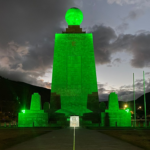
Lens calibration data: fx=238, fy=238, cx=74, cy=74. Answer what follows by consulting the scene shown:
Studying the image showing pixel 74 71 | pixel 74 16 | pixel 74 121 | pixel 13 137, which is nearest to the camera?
pixel 13 137

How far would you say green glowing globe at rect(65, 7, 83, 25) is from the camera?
4325 centimetres

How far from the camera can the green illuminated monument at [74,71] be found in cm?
4047

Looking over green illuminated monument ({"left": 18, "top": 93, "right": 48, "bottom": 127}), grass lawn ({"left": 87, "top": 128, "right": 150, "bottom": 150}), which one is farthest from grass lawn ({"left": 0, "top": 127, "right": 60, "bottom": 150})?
green illuminated monument ({"left": 18, "top": 93, "right": 48, "bottom": 127})

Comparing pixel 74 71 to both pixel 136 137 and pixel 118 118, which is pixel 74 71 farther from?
pixel 136 137

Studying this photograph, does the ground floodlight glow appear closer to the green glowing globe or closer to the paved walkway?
the paved walkway

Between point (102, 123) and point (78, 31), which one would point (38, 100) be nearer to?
point (102, 123)

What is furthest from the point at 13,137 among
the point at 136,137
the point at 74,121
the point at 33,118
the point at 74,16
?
the point at 74,16

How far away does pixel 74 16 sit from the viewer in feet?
143

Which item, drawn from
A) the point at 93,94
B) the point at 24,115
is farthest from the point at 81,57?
the point at 24,115

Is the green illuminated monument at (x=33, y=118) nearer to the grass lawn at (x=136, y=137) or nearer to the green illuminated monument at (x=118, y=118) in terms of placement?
the green illuminated monument at (x=118, y=118)

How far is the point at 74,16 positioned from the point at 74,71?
33.7ft

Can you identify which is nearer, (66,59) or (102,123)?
(102,123)

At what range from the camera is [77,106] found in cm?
4034

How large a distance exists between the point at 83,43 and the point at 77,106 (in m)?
11.3
